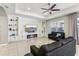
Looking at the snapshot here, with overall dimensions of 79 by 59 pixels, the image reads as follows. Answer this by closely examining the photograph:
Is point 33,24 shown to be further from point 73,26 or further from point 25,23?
point 73,26

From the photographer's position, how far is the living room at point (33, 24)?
19.1 ft

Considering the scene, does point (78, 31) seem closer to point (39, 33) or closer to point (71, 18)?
point (71, 18)

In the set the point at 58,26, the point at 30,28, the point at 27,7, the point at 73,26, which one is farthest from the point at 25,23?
the point at 73,26

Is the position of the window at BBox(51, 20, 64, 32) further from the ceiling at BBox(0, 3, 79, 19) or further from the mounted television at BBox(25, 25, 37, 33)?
the mounted television at BBox(25, 25, 37, 33)

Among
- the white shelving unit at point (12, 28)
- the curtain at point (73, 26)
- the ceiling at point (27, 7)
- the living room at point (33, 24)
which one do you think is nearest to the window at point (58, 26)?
the living room at point (33, 24)

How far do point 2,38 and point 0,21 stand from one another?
1093 millimetres

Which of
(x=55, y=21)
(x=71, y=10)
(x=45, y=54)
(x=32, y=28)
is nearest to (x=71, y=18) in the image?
(x=71, y=10)

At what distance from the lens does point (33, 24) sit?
1012cm

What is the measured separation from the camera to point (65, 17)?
8086 mm

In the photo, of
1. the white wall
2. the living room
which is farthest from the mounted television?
the white wall

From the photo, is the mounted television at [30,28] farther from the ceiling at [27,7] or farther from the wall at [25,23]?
the ceiling at [27,7]

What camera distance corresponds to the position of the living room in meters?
5.83

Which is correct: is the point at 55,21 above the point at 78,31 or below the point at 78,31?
above

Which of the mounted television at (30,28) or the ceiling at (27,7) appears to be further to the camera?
the mounted television at (30,28)
